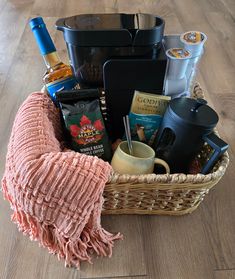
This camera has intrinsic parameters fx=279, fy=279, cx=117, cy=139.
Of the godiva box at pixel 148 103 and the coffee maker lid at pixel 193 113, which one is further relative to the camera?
the godiva box at pixel 148 103

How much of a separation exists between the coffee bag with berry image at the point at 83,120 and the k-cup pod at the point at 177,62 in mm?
175

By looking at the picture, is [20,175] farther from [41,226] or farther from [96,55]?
[96,55]

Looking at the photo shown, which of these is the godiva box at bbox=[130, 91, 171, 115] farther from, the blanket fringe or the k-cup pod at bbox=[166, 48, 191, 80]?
the blanket fringe

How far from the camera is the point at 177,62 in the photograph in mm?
614

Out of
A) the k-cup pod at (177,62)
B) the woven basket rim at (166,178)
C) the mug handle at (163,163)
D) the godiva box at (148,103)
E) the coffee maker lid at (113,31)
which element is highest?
the coffee maker lid at (113,31)

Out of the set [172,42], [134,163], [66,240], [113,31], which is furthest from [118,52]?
[66,240]

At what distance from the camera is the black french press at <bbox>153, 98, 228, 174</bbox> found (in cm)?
55

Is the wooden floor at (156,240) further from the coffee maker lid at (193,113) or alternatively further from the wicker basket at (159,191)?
the coffee maker lid at (193,113)

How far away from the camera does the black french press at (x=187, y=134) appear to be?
0.55 meters

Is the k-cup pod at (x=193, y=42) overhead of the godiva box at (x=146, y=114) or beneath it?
overhead

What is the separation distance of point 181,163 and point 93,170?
0.72ft

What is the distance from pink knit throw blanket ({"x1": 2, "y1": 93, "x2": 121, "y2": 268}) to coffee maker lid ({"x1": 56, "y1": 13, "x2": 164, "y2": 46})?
0.61 feet

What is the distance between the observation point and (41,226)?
56cm

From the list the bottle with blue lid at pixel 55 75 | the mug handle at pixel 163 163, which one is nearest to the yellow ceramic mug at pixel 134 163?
the mug handle at pixel 163 163
